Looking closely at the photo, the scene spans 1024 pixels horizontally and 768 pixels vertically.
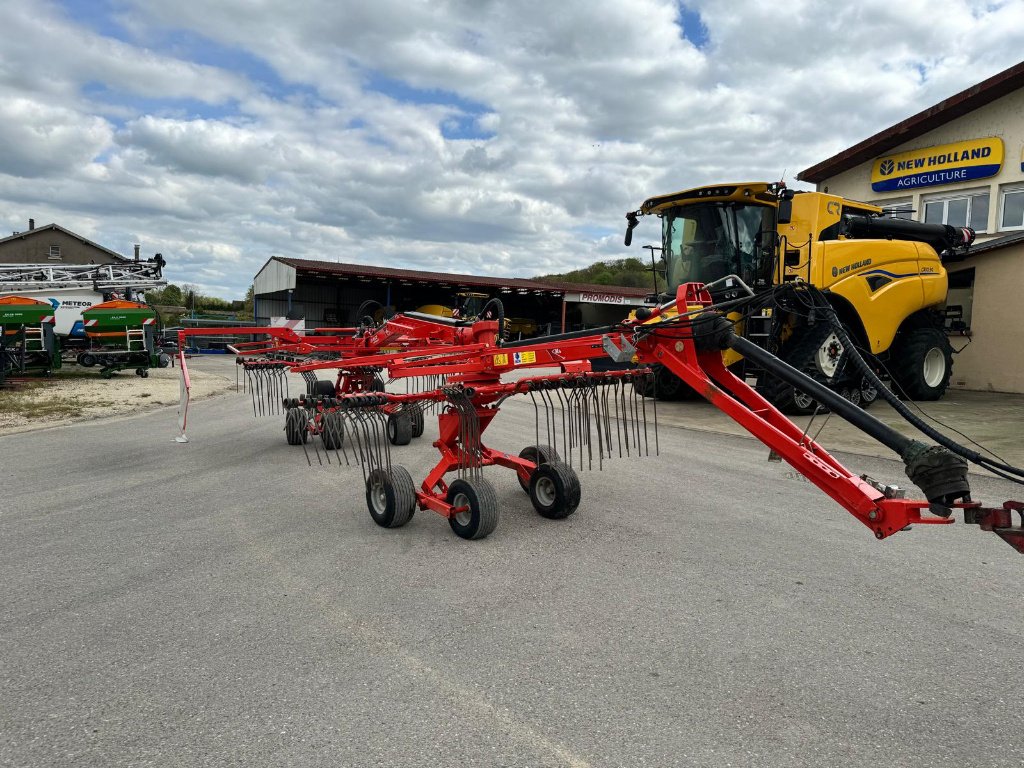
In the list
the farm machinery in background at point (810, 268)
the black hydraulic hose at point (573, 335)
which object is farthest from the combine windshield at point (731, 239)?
the black hydraulic hose at point (573, 335)

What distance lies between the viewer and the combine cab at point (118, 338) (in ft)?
59.2

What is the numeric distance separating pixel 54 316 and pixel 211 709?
18466mm

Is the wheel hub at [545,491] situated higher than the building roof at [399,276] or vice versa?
the building roof at [399,276]

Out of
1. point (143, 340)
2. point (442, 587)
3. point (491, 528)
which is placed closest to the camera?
point (442, 587)

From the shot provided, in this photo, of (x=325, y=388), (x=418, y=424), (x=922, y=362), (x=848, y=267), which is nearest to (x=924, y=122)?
(x=922, y=362)

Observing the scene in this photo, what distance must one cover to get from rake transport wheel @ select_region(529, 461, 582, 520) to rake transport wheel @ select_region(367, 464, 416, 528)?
41.5 inches

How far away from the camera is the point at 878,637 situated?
3.49 meters

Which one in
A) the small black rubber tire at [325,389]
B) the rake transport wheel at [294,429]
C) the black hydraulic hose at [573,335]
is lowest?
the rake transport wheel at [294,429]

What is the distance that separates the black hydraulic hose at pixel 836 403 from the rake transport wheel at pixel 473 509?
2.07m

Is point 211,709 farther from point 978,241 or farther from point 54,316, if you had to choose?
point 978,241

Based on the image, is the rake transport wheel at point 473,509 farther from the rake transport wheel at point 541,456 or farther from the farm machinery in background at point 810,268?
the farm machinery in background at point 810,268

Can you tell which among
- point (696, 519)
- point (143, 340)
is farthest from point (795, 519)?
point (143, 340)

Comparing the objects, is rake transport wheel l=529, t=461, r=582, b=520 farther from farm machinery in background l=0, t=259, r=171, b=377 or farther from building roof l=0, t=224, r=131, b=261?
building roof l=0, t=224, r=131, b=261

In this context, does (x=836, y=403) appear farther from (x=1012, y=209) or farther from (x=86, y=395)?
(x=1012, y=209)
